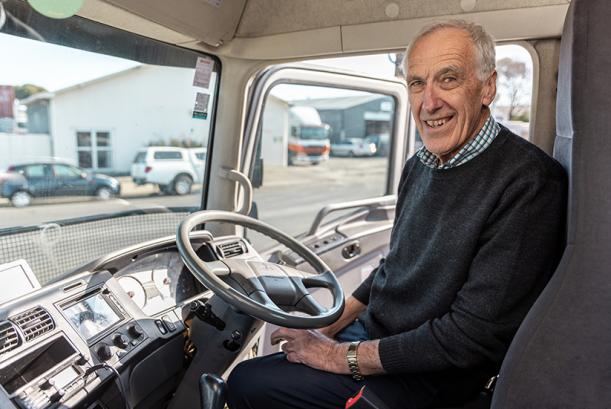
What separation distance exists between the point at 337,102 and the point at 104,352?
206 centimetres

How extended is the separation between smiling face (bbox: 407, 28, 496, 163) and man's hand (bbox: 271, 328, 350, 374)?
668mm

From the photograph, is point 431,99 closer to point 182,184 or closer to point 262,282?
point 262,282

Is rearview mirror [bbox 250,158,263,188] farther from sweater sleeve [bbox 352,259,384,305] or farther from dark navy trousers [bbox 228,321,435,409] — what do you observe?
dark navy trousers [bbox 228,321,435,409]

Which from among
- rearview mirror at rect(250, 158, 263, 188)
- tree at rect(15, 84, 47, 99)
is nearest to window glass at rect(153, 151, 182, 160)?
rearview mirror at rect(250, 158, 263, 188)

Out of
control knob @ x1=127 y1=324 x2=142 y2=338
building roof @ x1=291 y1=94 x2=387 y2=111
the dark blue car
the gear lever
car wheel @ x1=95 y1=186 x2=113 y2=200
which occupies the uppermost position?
building roof @ x1=291 y1=94 x2=387 y2=111

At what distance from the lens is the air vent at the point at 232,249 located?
6.41 ft

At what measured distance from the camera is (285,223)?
3.06 metres

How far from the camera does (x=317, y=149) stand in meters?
3.17

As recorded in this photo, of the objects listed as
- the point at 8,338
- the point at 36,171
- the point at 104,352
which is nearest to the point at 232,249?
the point at 104,352

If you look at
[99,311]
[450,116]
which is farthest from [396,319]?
[99,311]

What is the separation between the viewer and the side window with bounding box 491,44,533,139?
2.05 metres

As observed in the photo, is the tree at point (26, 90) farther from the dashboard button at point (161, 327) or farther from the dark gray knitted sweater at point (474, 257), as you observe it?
the dark gray knitted sweater at point (474, 257)

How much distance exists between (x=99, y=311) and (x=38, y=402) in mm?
352

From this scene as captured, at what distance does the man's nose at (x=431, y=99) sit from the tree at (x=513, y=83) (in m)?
0.73
